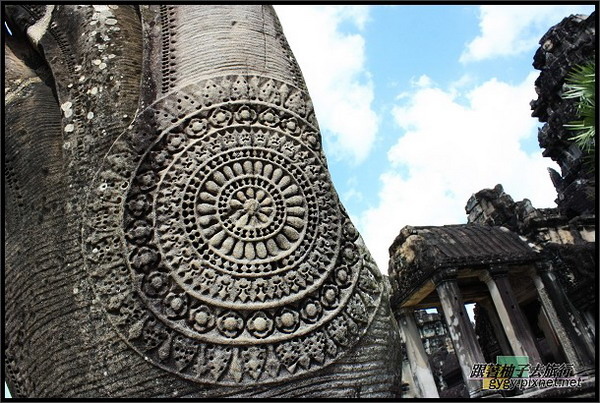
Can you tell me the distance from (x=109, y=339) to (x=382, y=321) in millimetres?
1645

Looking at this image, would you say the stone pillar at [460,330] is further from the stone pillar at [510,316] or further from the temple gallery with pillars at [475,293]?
the stone pillar at [510,316]

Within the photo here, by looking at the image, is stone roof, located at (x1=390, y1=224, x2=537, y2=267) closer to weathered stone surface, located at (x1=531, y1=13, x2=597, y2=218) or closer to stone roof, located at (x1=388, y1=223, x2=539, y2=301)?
stone roof, located at (x1=388, y1=223, x2=539, y2=301)

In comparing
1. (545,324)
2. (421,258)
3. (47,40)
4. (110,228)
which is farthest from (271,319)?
(545,324)

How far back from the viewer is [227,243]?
9.80 ft

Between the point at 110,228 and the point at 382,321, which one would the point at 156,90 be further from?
the point at 382,321

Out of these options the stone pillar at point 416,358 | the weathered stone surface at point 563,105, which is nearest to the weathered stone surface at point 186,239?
the stone pillar at point 416,358

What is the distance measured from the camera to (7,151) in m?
3.80

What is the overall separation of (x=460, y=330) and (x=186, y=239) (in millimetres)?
7594

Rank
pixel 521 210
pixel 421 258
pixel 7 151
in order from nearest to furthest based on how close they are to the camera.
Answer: pixel 7 151, pixel 421 258, pixel 521 210

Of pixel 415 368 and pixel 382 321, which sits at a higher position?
pixel 415 368

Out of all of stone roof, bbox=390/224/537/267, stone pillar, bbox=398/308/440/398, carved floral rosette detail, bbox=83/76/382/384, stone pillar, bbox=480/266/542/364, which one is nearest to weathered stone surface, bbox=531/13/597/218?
stone roof, bbox=390/224/537/267

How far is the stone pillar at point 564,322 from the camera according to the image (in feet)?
30.3

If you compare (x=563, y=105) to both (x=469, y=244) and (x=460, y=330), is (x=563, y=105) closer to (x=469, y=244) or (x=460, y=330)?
(x=469, y=244)

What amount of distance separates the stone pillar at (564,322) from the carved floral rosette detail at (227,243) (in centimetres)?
792
